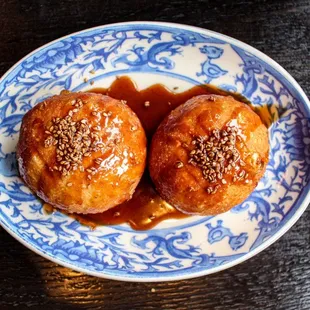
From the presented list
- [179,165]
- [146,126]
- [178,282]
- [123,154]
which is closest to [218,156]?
[179,165]

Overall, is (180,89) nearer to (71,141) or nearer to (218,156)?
(218,156)

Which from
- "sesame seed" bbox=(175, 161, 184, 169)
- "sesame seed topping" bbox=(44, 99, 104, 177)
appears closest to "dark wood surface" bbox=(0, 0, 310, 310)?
"sesame seed topping" bbox=(44, 99, 104, 177)

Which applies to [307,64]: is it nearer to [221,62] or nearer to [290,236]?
[221,62]

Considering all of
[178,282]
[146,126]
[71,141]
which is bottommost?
[178,282]

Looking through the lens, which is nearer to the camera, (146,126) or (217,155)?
(217,155)

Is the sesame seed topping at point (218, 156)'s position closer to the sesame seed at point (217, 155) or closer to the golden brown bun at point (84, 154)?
the sesame seed at point (217, 155)

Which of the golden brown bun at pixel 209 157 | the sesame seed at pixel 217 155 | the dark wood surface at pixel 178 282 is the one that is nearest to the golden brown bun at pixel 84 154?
the golden brown bun at pixel 209 157

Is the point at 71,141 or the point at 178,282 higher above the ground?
the point at 71,141

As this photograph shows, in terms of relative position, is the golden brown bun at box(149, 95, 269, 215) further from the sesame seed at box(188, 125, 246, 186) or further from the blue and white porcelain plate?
the blue and white porcelain plate
